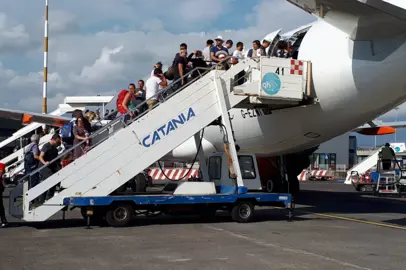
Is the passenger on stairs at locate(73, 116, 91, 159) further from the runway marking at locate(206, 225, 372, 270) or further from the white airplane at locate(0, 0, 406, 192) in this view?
the white airplane at locate(0, 0, 406, 192)

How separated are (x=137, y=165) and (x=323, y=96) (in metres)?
4.75

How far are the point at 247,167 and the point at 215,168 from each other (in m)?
0.89

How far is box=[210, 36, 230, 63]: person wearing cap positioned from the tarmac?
425 centimetres

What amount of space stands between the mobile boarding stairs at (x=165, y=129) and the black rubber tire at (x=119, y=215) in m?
0.45

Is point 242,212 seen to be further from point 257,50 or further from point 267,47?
point 267,47

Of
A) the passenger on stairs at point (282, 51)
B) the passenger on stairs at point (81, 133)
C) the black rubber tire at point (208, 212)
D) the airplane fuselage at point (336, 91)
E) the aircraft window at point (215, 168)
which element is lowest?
the black rubber tire at point (208, 212)

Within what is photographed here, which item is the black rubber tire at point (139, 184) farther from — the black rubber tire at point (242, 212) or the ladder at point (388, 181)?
the ladder at point (388, 181)

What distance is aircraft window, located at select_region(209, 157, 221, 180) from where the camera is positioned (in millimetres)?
14367

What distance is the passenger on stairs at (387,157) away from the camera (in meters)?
24.3

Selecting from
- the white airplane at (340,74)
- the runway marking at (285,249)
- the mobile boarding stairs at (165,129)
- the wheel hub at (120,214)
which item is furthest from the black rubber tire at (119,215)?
the white airplane at (340,74)

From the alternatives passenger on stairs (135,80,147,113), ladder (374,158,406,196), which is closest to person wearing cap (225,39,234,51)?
passenger on stairs (135,80,147,113)

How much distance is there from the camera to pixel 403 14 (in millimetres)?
9945

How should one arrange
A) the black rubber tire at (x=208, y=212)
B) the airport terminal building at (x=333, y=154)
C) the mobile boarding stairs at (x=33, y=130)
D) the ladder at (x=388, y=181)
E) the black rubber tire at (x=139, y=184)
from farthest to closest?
the airport terminal building at (x=333, y=154) → the mobile boarding stairs at (x=33, y=130) → the ladder at (x=388, y=181) → the black rubber tire at (x=139, y=184) → the black rubber tire at (x=208, y=212)

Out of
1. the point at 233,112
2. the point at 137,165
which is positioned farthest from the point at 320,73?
the point at 137,165
